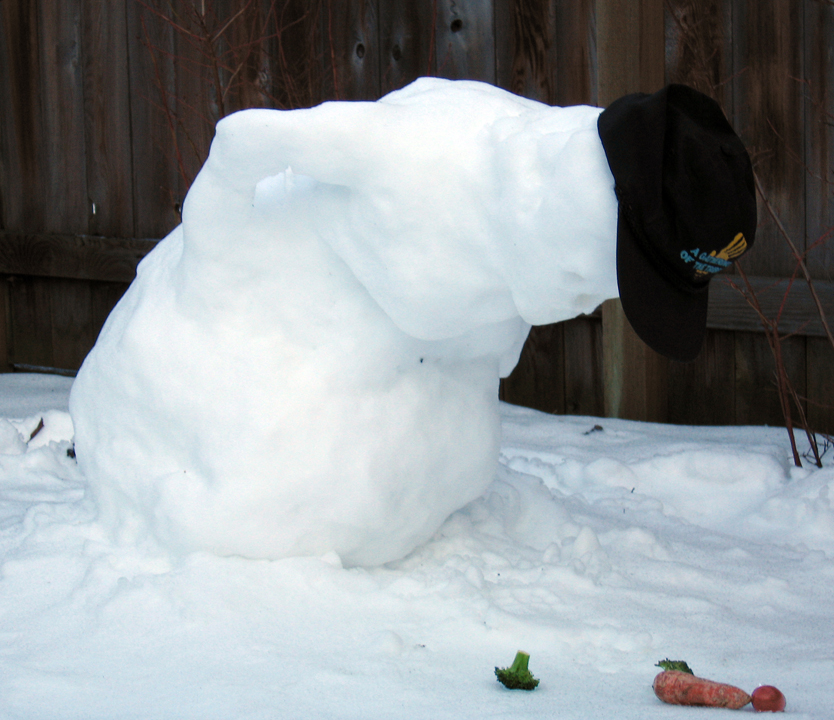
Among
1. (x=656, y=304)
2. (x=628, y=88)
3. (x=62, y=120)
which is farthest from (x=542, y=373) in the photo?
(x=62, y=120)

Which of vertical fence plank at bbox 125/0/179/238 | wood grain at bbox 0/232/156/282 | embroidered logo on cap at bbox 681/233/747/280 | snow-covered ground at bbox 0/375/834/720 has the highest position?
vertical fence plank at bbox 125/0/179/238

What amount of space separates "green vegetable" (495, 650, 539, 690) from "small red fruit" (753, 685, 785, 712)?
33 cm

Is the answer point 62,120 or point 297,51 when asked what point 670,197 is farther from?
point 62,120

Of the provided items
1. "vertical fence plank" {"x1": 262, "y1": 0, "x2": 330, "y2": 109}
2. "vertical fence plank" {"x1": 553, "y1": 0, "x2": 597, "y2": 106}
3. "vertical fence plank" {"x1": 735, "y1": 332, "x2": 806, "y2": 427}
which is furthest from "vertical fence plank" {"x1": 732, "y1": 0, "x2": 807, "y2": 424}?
"vertical fence plank" {"x1": 262, "y1": 0, "x2": 330, "y2": 109}

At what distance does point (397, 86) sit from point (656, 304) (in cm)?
258

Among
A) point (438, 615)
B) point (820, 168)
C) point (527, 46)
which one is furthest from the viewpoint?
point (527, 46)

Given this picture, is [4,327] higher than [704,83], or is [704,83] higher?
[704,83]

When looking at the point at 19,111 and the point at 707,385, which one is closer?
the point at 707,385

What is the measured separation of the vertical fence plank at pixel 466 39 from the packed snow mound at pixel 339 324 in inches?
75.8

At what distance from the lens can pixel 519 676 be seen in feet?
4.89

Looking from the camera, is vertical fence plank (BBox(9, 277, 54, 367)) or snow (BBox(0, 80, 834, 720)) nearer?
snow (BBox(0, 80, 834, 720))

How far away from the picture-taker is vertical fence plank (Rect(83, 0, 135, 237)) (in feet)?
14.0

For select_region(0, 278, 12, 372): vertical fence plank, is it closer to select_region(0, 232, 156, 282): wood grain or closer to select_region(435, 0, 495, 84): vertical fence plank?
select_region(0, 232, 156, 282): wood grain

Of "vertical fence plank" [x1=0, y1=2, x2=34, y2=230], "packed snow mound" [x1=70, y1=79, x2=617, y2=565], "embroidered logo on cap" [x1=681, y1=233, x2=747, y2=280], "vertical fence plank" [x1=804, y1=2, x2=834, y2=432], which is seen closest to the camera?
"embroidered logo on cap" [x1=681, y1=233, x2=747, y2=280]
